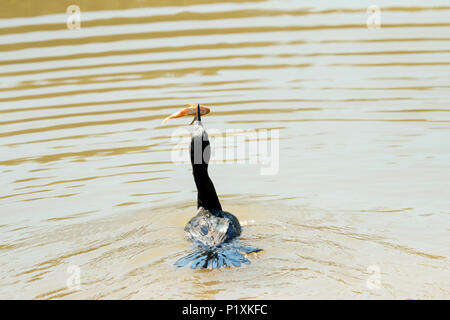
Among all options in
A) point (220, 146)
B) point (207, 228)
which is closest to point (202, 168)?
point (207, 228)

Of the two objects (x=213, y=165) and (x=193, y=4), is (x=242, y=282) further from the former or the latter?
(x=193, y=4)

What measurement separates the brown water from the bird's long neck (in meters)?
0.41

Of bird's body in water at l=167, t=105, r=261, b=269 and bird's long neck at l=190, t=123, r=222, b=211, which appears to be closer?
bird's body in water at l=167, t=105, r=261, b=269

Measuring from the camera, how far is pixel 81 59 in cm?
1162

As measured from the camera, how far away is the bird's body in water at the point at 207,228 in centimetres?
532

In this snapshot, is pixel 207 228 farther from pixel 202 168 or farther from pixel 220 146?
pixel 220 146

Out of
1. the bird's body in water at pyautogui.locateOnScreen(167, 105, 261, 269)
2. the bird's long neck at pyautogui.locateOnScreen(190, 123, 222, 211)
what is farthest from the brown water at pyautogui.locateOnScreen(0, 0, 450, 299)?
the bird's long neck at pyautogui.locateOnScreen(190, 123, 222, 211)

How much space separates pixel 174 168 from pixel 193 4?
253 inches

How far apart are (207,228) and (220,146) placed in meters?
2.87

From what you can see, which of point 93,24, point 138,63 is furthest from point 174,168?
point 93,24

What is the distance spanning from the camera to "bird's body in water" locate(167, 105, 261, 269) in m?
5.32

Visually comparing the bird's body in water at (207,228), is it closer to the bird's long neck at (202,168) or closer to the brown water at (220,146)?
the bird's long neck at (202,168)

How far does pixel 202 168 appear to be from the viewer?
5840 mm

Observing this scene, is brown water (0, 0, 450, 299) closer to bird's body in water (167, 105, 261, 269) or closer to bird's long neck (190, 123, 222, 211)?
bird's body in water (167, 105, 261, 269)
